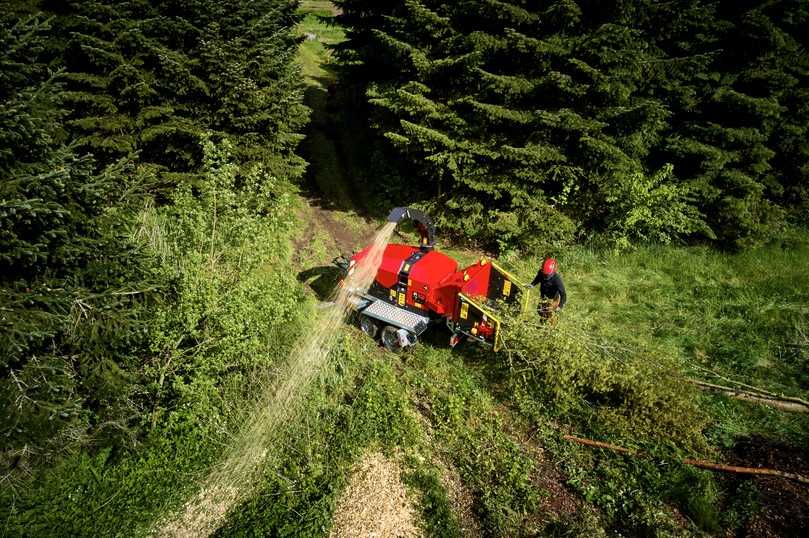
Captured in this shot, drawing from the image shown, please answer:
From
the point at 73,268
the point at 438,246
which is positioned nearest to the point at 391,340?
the point at 438,246

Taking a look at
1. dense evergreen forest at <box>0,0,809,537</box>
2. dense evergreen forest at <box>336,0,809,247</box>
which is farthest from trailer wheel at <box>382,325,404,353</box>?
dense evergreen forest at <box>336,0,809,247</box>

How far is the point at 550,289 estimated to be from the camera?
10.2 m

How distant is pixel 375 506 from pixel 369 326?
4.80 m

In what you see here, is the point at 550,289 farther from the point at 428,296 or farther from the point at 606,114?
the point at 606,114

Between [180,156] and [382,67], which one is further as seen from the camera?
[382,67]

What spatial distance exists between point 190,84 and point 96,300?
8.73 meters

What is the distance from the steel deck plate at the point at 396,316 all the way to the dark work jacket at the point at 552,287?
2811 mm

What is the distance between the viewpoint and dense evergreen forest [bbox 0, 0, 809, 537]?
6809 millimetres

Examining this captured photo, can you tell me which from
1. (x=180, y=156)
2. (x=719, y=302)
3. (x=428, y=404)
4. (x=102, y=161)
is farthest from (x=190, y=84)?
(x=719, y=302)

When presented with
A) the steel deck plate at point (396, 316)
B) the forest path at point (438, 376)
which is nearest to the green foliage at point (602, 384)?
the forest path at point (438, 376)

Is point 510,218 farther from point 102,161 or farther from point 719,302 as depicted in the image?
point 102,161

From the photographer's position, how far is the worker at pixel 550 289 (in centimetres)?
968

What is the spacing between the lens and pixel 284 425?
862 centimetres

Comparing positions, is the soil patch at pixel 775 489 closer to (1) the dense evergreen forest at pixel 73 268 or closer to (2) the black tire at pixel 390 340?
(2) the black tire at pixel 390 340
